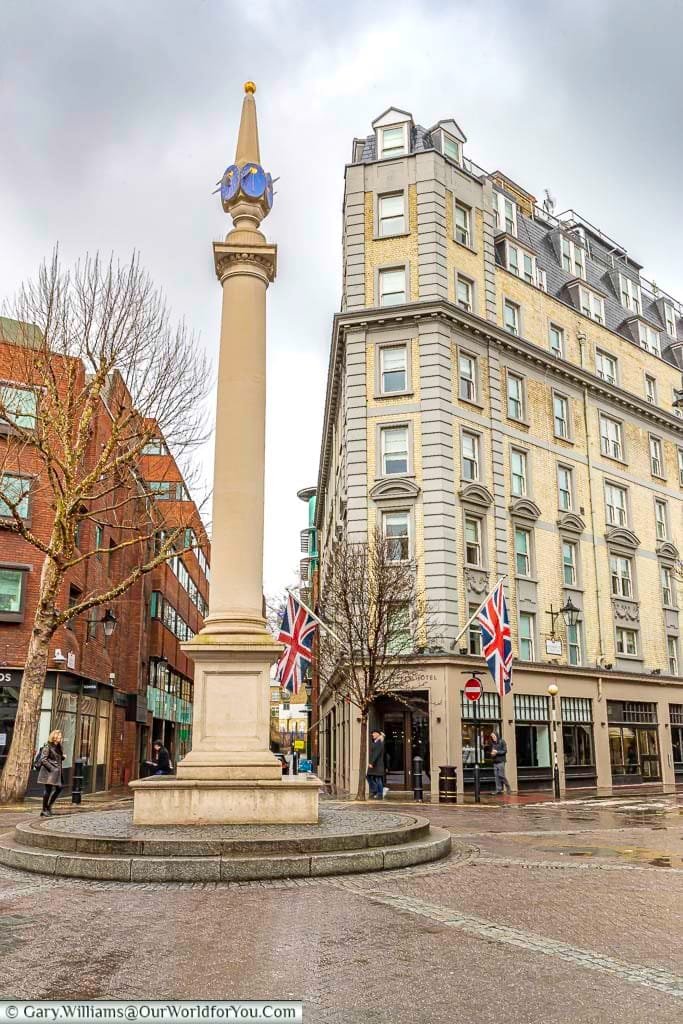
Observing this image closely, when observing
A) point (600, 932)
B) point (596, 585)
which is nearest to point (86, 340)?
point (600, 932)

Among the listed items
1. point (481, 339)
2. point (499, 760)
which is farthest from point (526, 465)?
point (499, 760)

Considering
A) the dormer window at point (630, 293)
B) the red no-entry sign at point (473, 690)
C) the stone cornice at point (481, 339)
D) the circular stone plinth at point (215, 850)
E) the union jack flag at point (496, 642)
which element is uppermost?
the dormer window at point (630, 293)

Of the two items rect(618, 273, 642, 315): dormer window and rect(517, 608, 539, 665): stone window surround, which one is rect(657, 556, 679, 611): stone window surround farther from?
rect(618, 273, 642, 315): dormer window

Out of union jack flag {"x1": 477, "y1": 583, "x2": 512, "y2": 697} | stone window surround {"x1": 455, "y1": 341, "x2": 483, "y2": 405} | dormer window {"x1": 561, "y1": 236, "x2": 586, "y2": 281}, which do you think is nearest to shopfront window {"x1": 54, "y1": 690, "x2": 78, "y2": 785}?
union jack flag {"x1": 477, "y1": 583, "x2": 512, "y2": 697}

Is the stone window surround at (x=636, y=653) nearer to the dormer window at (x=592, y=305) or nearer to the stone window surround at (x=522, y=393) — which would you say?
the stone window surround at (x=522, y=393)

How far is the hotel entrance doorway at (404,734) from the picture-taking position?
2839cm

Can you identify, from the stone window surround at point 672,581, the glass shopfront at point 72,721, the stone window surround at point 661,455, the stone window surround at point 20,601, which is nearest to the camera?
the glass shopfront at point 72,721

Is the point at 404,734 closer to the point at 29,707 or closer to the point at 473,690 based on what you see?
the point at 473,690

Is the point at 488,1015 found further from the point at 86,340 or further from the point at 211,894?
the point at 86,340

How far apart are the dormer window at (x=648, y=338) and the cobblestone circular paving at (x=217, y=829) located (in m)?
35.7

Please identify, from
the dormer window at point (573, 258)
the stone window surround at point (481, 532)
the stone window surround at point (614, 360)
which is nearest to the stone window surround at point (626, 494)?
the stone window surround at point (614, 360)

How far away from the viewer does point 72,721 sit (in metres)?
29.8

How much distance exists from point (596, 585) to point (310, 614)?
48.1 feet

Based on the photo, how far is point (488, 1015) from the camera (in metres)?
5.06
